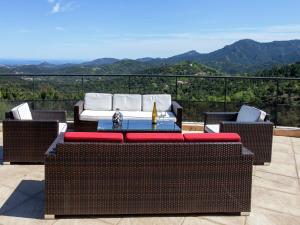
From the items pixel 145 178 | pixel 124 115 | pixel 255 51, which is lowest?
pixel 145 178

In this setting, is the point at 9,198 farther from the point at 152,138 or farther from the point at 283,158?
the point at 283,158

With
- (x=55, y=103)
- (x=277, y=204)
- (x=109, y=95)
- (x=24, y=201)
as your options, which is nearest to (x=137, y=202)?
(x=24, y=201)

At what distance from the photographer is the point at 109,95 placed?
23.1ft

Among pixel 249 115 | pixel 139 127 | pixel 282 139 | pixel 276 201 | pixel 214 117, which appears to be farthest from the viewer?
pixel 282 139

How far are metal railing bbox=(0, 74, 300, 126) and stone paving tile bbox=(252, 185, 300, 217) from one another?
3491mm

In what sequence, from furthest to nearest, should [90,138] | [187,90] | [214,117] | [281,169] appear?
1. [187,90]
2. [214,117]
3. [281,169]
4. [90,138]

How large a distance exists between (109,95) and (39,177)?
2.90 meters

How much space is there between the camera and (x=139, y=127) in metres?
5.16

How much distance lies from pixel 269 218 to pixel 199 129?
401cm

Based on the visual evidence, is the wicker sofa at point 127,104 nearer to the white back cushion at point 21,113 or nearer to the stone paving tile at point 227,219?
the white back cushion at point 21,113

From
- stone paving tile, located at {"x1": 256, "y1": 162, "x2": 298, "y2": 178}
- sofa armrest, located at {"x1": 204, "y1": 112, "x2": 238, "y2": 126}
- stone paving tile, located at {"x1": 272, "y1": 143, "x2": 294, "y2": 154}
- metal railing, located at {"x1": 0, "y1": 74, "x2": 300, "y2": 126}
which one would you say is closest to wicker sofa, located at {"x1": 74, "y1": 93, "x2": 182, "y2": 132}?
metal railing, located at {"x1": 0, "y1": 74, "x2": 300, "y2": 126}

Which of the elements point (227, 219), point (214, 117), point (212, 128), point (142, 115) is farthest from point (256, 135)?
point (142, 115)

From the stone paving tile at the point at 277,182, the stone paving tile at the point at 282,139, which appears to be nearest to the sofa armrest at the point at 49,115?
the stone paving tile at the point at 277,182

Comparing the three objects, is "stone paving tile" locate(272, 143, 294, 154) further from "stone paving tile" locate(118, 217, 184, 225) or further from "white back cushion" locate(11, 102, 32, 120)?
"white back cushion" locate(11, 102, 32, 120)
